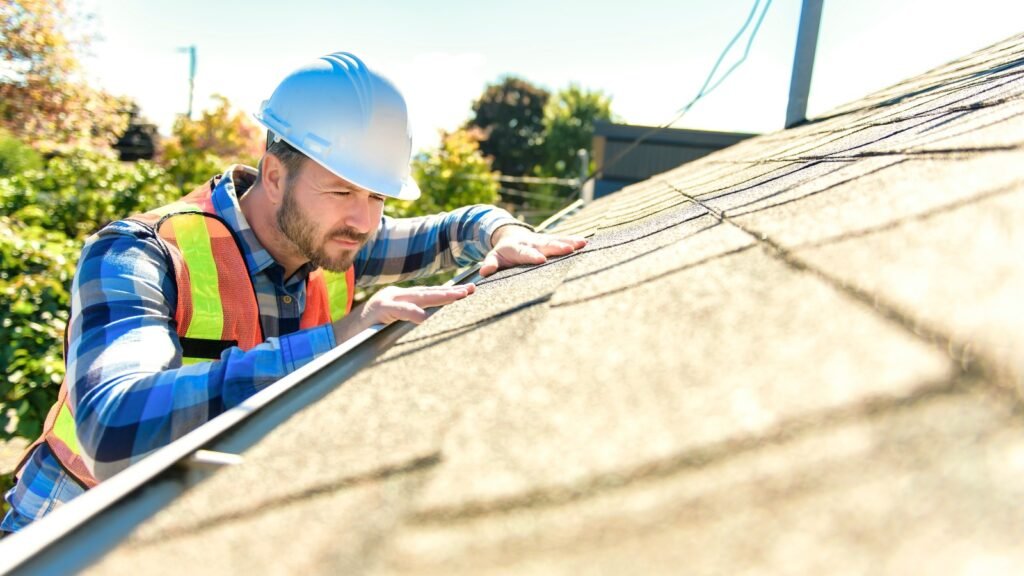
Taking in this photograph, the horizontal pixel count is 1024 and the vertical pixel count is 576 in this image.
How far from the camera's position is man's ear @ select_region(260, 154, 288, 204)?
8.45ft

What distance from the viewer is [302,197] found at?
8.38 ft

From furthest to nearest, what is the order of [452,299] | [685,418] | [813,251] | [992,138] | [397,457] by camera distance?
[452,299]
[992,138]
[813,251]
[397,457]
[685,418]

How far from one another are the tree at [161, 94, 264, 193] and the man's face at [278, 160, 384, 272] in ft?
31.4

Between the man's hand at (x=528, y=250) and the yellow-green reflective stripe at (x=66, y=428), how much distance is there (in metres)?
1.40

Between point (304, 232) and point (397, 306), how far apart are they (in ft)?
3.62

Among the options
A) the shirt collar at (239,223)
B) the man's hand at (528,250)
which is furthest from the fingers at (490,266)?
the shirt collar at (239,223)

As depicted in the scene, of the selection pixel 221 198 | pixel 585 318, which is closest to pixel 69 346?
pixel 221 198

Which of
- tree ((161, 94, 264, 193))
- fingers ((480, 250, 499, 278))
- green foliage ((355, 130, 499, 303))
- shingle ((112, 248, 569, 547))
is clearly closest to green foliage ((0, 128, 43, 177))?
tree ((161, 94, 264, 193))

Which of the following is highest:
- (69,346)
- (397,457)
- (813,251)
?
(813,251)

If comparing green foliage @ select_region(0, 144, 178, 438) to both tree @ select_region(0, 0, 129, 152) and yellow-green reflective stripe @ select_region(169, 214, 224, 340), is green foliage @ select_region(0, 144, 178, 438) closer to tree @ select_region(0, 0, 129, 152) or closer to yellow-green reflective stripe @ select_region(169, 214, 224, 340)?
yellow-green reflective stripe @ select_region(169, 214, 224, 340)

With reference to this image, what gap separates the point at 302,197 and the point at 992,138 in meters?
2.20

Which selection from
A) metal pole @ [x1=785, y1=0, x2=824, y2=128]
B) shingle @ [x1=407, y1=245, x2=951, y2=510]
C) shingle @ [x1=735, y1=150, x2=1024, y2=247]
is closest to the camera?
shingle @ [x1=407, y1=245, x2=951, y2=510]

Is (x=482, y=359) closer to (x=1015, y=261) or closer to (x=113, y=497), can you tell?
(x=113, y=497)

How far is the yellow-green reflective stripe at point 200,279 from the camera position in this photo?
211cm
